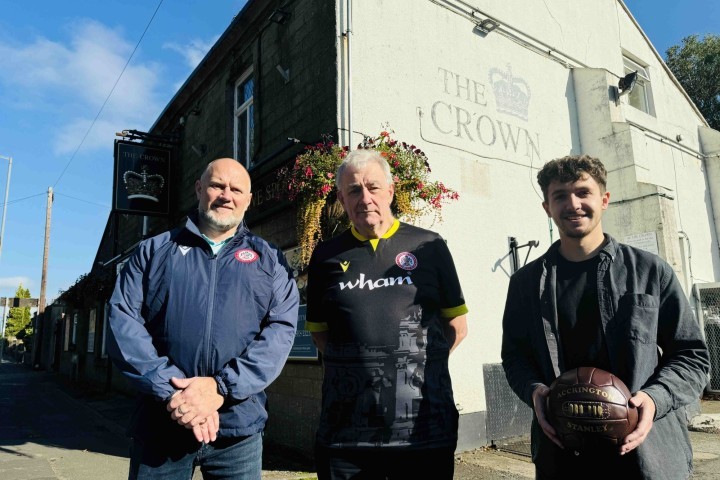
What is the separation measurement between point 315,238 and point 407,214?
107 cm

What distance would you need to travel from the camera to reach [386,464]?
2.09m

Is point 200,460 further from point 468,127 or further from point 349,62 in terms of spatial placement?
point 468,127

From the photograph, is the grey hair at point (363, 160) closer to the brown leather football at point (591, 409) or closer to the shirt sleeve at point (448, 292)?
the shirt sleeve at point (448, 292)

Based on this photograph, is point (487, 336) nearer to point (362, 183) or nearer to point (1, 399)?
point (362, 183)

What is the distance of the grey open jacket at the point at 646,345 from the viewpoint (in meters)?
1.86

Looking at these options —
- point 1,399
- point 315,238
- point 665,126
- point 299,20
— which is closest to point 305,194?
point 315,238

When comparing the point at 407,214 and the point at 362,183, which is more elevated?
the point at 407,214

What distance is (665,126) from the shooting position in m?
10.3

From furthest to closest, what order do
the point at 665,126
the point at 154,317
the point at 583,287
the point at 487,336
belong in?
1. the point at 665,126
2. the point at 487,336
3. the point at 154,317
4. the point at 583,287

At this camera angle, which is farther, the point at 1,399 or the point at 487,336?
the point at 1,399

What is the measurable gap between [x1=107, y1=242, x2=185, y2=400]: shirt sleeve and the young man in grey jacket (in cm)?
154

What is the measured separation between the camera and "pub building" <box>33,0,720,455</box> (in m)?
6.33

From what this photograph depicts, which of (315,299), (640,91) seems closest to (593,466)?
(315,299)

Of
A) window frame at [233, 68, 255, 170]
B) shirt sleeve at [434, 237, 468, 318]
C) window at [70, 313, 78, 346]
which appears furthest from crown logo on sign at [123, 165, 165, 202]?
window at [70, 313, 78, 346]
